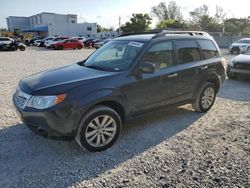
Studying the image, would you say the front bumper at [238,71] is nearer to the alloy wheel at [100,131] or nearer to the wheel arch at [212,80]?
the wheel arch at [212,80]

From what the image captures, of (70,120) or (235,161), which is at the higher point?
(70,120)

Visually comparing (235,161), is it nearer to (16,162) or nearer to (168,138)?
(168,138)

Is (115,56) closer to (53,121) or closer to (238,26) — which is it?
(53,121)

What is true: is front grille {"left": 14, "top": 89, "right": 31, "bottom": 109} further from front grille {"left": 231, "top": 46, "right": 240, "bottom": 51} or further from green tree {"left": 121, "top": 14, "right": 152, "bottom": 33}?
green tree {"left": 121, "top": 14, "right": 152, "bottom": 33}

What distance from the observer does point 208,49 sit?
5.73m

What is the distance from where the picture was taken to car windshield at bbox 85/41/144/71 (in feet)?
14.5

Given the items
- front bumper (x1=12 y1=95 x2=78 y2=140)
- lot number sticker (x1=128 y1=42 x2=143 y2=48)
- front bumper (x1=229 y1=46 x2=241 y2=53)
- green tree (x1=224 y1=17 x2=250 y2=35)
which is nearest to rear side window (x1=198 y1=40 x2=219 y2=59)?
lot number sticker (x1=128 y1=42 x2=143 y2=48)

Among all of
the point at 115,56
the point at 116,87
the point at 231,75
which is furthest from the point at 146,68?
the point at 231,75

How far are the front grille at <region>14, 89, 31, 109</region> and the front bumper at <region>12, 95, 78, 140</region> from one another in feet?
0.40

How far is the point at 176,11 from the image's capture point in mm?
76250

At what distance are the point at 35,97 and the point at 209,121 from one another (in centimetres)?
344

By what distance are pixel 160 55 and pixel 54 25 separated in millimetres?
67782

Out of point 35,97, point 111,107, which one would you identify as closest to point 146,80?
point 111,107

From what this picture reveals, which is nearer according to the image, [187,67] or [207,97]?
[187,67]
